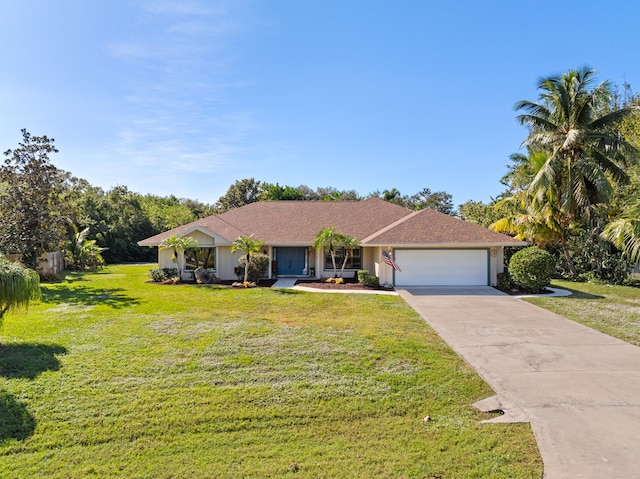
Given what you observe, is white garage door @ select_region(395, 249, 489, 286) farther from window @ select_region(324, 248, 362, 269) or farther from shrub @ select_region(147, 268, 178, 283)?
shrub @ select_region(147, 268, 178, 283)

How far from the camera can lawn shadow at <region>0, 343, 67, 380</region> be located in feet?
22.1

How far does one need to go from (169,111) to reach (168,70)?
3.00 meters

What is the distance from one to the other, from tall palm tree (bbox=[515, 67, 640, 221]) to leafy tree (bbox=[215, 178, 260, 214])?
32071 mm

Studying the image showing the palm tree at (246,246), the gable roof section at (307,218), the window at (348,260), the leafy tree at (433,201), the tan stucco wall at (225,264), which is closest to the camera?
the palm tree at (246,246)

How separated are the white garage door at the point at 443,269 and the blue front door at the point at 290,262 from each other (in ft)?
20.8

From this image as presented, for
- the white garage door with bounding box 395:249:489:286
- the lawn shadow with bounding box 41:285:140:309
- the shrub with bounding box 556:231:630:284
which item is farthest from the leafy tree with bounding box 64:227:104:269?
the shrub with bounding box 556:231:630:284

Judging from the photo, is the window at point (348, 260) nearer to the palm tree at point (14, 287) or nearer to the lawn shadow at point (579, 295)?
the lawn shadow at point (579, 295)

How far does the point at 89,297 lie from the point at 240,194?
32.0 meters

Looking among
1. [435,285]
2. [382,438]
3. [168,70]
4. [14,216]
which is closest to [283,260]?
[435,285]

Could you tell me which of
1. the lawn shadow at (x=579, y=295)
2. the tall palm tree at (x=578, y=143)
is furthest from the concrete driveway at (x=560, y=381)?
the tall palm tree at (x=578, y=143)

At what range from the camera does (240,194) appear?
45.6m

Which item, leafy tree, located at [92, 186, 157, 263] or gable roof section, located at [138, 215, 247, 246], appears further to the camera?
leafy tree, located at [92, 186, 157, 263]

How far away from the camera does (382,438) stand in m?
4.75

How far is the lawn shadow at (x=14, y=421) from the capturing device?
189 inches
